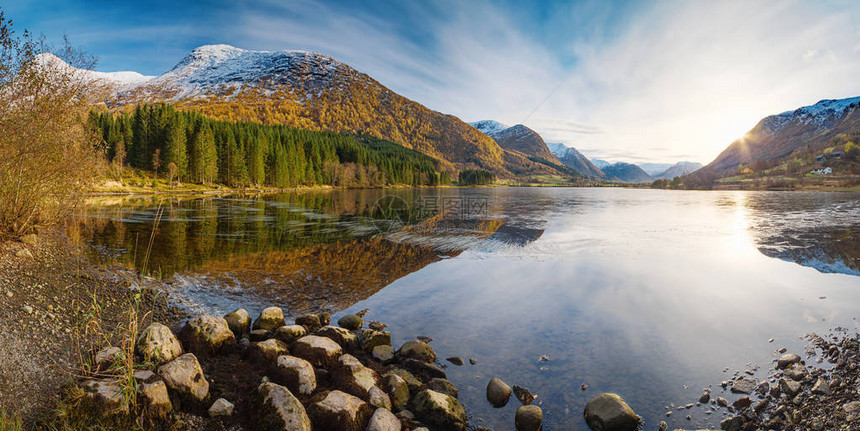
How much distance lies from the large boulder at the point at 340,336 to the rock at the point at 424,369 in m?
1.51

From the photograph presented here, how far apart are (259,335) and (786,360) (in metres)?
12.3

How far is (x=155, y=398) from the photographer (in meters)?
5.32

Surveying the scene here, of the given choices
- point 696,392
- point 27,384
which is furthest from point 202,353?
point 696,392

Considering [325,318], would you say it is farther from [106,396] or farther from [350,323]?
[106,396]

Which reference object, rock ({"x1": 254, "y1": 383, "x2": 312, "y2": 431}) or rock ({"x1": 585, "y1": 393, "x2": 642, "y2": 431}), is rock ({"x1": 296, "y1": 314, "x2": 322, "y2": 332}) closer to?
rock ({"x1": 254, "y1": 383, "x2": 312, "y2": 431})

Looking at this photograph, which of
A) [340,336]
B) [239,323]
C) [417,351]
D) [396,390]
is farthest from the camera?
[239,323]

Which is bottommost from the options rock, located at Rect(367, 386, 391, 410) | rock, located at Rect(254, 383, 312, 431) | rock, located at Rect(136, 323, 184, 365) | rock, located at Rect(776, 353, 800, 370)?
rock, located at Rect(367, 386, 391, 410)

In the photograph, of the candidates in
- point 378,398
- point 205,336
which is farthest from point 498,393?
point 205,336

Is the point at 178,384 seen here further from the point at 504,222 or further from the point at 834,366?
the point at 504,222

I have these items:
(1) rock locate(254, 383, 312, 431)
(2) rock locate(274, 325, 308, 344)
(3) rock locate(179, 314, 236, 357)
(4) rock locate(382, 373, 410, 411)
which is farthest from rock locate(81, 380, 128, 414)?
(4) rock locate(382, 373, 410, 411)

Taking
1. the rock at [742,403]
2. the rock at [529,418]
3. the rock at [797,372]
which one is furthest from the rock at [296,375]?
the rock at [797,372]

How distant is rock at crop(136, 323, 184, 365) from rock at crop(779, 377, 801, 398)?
454 inches

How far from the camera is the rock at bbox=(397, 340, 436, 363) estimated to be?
8354mm

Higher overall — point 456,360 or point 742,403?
point 742,403
